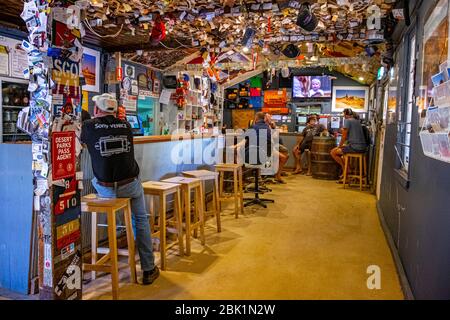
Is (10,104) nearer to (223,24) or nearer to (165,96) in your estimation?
(223,24)

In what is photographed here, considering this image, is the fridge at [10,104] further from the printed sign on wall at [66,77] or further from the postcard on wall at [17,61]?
the printed sign on wall at [66,77]

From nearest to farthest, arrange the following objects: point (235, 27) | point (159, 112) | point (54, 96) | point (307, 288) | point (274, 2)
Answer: point (54, 96)
point (307, 288)
point (274, 2)
point (235, 27)
point (159, 112)

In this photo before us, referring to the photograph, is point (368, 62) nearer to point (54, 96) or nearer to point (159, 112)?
point (159, 112)

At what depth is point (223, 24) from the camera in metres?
5.57

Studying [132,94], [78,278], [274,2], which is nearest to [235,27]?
[274,2]

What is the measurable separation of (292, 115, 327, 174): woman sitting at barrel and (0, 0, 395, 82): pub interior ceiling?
1.67m

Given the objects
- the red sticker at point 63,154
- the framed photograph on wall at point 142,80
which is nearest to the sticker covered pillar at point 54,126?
the red sticker at point 63,154

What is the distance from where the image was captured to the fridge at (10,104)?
15.8 feet

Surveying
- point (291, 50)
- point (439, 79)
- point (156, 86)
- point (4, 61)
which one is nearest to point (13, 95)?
point (4, 61)

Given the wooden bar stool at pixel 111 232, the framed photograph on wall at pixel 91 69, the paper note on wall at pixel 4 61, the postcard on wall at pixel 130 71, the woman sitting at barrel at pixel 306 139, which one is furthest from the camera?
the woman sitting at barrel at pixel 306 139

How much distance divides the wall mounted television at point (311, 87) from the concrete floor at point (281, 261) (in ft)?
22.6

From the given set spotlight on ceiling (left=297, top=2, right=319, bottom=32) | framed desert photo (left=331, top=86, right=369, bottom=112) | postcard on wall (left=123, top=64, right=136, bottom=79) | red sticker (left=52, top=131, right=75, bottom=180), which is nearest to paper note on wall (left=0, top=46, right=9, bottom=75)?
postcard on wall (left=123, top=64, right=136, bottom=79)

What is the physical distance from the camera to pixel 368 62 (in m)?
7.41
